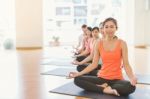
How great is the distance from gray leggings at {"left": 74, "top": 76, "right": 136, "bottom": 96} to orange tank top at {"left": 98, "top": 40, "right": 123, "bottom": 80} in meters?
0.07

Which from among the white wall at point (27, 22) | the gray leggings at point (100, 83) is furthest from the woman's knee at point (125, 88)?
the white wall at point (27, 22)

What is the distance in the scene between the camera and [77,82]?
318 cm

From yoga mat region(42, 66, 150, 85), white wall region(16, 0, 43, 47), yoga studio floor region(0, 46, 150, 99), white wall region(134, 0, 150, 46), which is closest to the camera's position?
yoga studio floor region(0, 46, 150, 99)

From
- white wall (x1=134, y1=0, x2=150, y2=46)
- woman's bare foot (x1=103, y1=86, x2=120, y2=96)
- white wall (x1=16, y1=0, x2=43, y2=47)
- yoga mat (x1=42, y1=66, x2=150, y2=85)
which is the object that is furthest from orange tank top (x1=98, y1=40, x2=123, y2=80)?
white wall (x1=134, y1=0, x2=150, y2=46)

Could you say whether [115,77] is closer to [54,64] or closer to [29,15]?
[54,64]

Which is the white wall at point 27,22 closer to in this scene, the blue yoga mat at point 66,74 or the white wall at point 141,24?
the white wall at point 141,24

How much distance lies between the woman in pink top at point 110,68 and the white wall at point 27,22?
5.95 metres

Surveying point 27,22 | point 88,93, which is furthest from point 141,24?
point 88,93

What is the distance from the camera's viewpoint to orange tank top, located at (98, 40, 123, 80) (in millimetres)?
2997

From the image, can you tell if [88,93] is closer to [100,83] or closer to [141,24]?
[100,83]

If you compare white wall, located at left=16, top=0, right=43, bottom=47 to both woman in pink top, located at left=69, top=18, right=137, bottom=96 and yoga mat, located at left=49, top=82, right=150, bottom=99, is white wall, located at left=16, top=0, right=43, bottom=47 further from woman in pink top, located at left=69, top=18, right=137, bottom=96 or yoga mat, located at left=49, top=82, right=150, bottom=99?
woman in pink top, located at left=69, top=18, right=137, bottom=96

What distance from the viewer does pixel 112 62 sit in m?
3.02

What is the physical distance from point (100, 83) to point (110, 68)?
22 centimetres

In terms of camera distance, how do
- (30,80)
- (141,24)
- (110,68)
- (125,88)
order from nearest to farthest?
(125,88)
(110,68)
(30,80)
(141,24)
